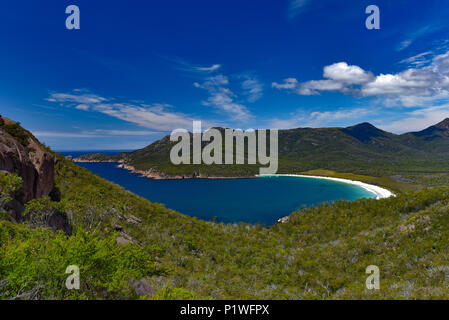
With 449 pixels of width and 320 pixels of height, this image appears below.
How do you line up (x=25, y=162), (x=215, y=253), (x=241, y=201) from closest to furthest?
(x=25, y=162) → (x=215, y=253) → (x=241, y=201)

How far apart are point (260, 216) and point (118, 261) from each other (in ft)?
199

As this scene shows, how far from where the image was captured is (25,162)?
14242 millimetres

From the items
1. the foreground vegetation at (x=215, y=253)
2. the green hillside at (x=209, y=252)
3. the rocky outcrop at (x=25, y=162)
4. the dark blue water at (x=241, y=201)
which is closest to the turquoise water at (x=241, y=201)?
the dark blue water at (x=241, y=201)

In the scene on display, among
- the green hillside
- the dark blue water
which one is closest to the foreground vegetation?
the green hillside

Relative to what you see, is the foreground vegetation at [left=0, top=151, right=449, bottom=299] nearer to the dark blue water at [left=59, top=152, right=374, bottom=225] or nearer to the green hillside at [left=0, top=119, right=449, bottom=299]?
the green hillside at [left=0, top=119, right=449, bottom=299]

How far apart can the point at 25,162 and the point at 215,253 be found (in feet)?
63.6

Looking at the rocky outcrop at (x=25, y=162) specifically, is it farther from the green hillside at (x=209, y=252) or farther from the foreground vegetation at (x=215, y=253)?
the foreground vegetation at (x=215, y=253)

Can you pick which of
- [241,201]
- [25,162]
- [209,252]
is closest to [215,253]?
[209,252]

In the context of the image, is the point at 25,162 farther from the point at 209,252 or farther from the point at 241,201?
the point at 241,201

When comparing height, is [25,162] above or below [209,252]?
above

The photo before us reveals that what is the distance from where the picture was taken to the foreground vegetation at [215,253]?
8477mm

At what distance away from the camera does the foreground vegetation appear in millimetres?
8477

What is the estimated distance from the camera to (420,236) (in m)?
20.4

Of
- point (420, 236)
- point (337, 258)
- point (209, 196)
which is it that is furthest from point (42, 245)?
point (209, 196)
